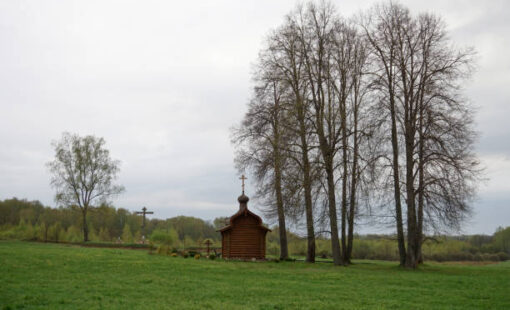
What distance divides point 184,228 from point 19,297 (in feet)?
247

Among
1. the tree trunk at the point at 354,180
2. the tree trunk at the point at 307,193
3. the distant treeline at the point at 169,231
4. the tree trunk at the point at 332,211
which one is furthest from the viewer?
the distant treeline at the point at 169,231

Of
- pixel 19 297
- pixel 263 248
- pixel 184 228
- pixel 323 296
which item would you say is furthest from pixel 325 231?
pixel 184 228

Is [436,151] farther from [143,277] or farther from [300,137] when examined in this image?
[143,277]

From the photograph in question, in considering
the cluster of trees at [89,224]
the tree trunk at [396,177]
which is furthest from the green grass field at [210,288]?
the cluster of trees at [89,224]

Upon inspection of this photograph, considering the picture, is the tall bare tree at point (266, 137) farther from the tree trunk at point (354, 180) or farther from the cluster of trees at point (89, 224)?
the cluster of trees at point (89, 224)

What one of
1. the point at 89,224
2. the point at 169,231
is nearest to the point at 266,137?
the point at 169,231

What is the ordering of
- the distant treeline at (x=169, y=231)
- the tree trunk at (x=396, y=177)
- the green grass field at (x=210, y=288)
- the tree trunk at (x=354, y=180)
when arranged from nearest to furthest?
the green grass field at (x=210, y=288) < the tree trunk at (x=396, y=177) < the tree trunk at (x=354, y=180) < the distant treeline at (x=169, y=231)

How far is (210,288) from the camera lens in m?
14.2

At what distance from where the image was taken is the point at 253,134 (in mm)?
29031

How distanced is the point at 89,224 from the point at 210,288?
67118 millimetres

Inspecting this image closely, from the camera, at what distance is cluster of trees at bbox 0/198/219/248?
55.9 m

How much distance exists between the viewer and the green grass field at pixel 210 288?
11.5m

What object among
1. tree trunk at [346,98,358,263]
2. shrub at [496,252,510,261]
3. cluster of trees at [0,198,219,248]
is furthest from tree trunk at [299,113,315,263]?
shrub at [496,252,510,261]

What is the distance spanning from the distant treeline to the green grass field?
18.4 m
